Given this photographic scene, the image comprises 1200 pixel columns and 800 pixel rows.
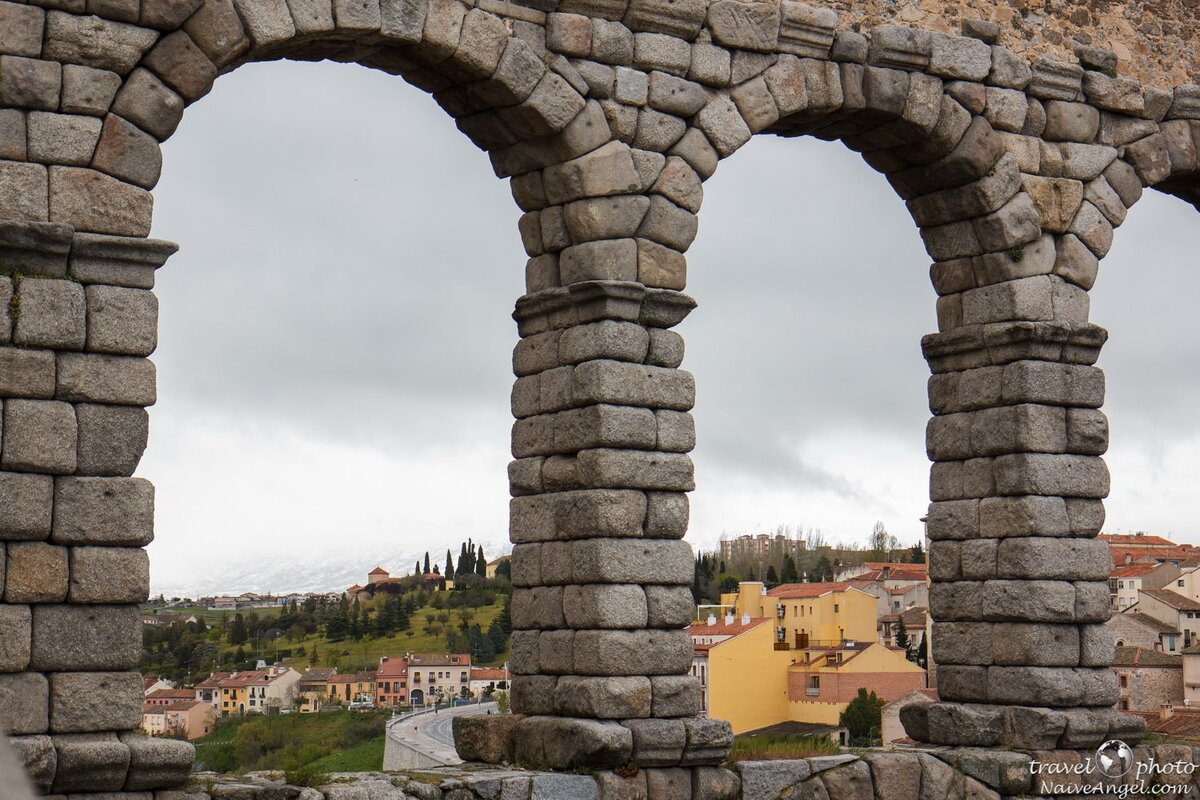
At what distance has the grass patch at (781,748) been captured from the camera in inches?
394

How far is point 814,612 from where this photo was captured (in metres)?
16.3

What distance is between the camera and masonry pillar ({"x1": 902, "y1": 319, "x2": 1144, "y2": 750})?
11062 mm

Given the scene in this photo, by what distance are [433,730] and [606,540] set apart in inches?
256

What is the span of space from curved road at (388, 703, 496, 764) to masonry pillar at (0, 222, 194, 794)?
484 cm

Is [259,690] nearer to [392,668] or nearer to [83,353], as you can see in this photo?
[392,668]

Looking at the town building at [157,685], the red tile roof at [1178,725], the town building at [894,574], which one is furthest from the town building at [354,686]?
the red tile roof at [1178,725]

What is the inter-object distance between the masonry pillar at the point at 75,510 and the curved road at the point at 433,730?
484 cm

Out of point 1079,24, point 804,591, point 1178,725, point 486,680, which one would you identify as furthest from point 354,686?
point 1079,24

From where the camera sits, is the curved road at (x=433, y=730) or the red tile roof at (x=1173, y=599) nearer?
the curved road at (x=433, y=730)

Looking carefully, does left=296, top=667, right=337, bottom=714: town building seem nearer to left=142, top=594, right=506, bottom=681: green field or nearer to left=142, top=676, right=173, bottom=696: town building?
left=142, top=594, right=506, bottom=681: green field

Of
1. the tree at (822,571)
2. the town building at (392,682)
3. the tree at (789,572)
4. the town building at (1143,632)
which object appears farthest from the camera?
the tree at (822,571)

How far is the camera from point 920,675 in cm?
1566

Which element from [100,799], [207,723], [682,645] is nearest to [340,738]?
[207,723]

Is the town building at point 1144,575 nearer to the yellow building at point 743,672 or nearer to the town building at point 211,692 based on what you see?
the yellow building at point 743,672
